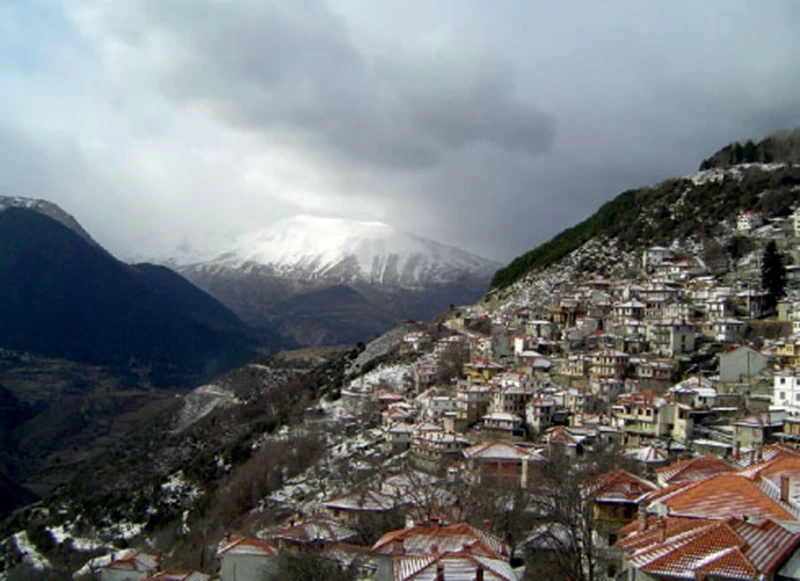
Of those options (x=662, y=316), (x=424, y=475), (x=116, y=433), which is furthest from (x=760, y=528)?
(x=116, y=433)

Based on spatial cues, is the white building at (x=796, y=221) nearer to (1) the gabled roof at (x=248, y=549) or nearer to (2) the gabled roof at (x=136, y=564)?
(2) the gabled roof at (x=136, y=564)

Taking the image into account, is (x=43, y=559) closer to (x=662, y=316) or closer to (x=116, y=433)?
(x=662, y=316)

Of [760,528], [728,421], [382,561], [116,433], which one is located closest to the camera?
[760,528]

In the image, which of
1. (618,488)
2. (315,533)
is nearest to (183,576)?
(315,533)

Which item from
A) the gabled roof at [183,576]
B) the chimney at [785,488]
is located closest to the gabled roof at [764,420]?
the chimney at [785,488]

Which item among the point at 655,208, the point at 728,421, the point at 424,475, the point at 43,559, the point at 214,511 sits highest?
the point at 655,208

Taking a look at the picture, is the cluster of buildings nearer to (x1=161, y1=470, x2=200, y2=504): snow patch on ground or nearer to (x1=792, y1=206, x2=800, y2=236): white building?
(x1=792, y1=206, x2=800, y2=236): white building

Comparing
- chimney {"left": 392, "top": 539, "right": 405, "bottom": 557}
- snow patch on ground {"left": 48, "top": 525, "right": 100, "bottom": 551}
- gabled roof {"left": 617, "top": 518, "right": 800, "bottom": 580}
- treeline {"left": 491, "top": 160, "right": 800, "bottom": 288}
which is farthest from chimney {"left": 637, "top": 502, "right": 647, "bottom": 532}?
treeline {"left": 491, "top": 160, "right": 800, "bottom": 288}
